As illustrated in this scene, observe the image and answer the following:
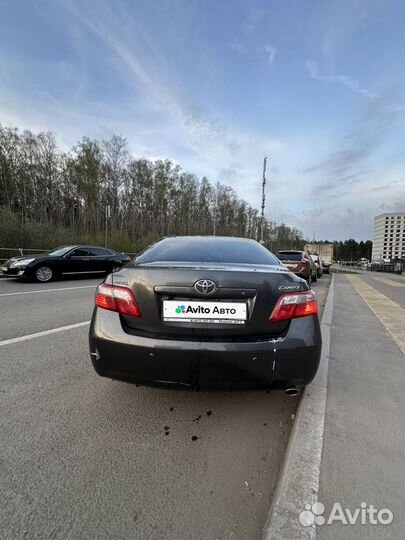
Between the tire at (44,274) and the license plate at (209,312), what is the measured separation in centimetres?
991

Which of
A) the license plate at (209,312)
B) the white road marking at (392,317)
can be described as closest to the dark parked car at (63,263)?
the white road marking at (392,317)

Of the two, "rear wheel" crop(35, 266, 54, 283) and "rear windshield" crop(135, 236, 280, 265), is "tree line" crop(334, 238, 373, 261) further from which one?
"rear windshield" crop(135, 236, 280, 265)

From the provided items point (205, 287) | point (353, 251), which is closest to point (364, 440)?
point (205, 287)

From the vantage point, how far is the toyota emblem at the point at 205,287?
208 cm

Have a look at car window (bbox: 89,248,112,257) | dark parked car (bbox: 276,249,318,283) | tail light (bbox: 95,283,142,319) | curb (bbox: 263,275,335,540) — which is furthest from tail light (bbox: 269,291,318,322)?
car window (bbox: 89,248,112,257)

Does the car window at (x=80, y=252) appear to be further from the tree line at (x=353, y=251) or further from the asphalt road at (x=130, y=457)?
the tree line at (x=353, y=251)

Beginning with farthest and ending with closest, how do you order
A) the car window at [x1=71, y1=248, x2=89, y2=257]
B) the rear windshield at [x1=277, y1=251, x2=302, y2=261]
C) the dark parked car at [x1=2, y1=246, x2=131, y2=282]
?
the rear windshield at [x1=277, y1=251, x2=302, y2=261] < the car window at [x1=71, y1=248, x2=89, y2=257] < the dark parked car at [x1=2, y1=246, x2=131, y2=282]

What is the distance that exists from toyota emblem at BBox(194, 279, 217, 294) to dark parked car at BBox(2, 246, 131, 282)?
7.64 m

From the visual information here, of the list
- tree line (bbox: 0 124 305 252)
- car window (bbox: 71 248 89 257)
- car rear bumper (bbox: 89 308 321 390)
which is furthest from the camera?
tree line (bbox: 0 124 305 252)

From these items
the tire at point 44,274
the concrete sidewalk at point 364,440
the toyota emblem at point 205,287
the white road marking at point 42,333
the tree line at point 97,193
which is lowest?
the concrete sidewalk at point 364,440

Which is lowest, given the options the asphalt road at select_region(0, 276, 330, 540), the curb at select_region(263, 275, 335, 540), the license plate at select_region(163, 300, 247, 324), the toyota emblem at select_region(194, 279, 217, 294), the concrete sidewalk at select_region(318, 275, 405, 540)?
the asphalt road at select_region(0, 276, 330, 540)

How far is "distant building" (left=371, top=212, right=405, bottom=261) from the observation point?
121m

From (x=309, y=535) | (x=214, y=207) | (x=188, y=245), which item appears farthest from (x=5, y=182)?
(x=309, y=535)

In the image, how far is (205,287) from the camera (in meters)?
2.09
